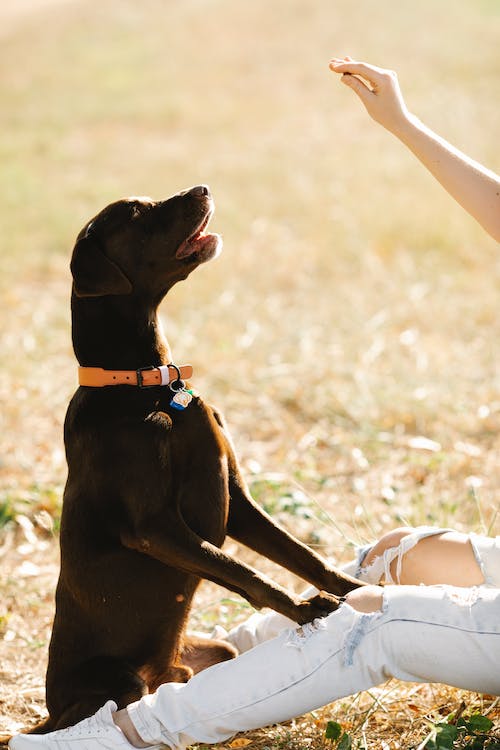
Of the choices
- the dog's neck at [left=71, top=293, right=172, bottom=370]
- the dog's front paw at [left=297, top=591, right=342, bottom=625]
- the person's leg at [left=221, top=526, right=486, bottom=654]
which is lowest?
the dog's front paw at [left=297, top=591, right=342, bottom=625]

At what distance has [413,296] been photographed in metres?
7.61

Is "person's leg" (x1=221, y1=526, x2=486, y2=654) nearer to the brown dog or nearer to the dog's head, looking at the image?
the brown dog

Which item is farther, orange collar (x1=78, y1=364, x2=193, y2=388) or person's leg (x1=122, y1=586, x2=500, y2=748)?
orange collar (x1=78, y1=364, x2=193, y2=388)

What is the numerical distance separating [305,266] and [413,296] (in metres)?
1.43

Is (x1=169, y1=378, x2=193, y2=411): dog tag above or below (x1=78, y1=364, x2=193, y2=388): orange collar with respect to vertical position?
below

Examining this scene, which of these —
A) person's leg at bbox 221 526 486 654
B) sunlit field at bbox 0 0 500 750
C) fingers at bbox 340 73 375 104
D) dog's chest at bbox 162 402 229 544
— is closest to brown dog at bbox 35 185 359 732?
dog's chest at bbox 162 402 229 544

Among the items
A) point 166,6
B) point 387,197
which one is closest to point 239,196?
point 387,197

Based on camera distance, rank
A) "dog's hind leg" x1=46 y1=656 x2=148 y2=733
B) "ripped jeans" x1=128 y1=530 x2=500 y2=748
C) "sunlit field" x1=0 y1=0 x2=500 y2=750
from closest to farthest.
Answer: "ripped jeans" x1=128 y1=530 x2=500 y2=748
"dog's hind leg" x1=46 y1=656 x2=148 y2=733
"sunlit field" x1=0 y1=0 x2=500 y2=750

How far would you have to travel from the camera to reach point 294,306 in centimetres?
788

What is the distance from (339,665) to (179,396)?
0.88 meters

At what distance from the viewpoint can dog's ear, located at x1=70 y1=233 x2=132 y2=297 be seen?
2.89 m

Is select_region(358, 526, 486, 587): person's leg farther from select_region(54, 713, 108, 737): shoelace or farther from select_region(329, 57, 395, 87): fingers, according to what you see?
select_region(329, 57, 395, 87): fingers

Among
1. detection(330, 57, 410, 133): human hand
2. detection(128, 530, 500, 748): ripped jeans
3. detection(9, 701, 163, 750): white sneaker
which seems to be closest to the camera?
detection(128, 530, 500, 748): ripped jeans

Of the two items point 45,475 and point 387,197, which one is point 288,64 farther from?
point 45,475
